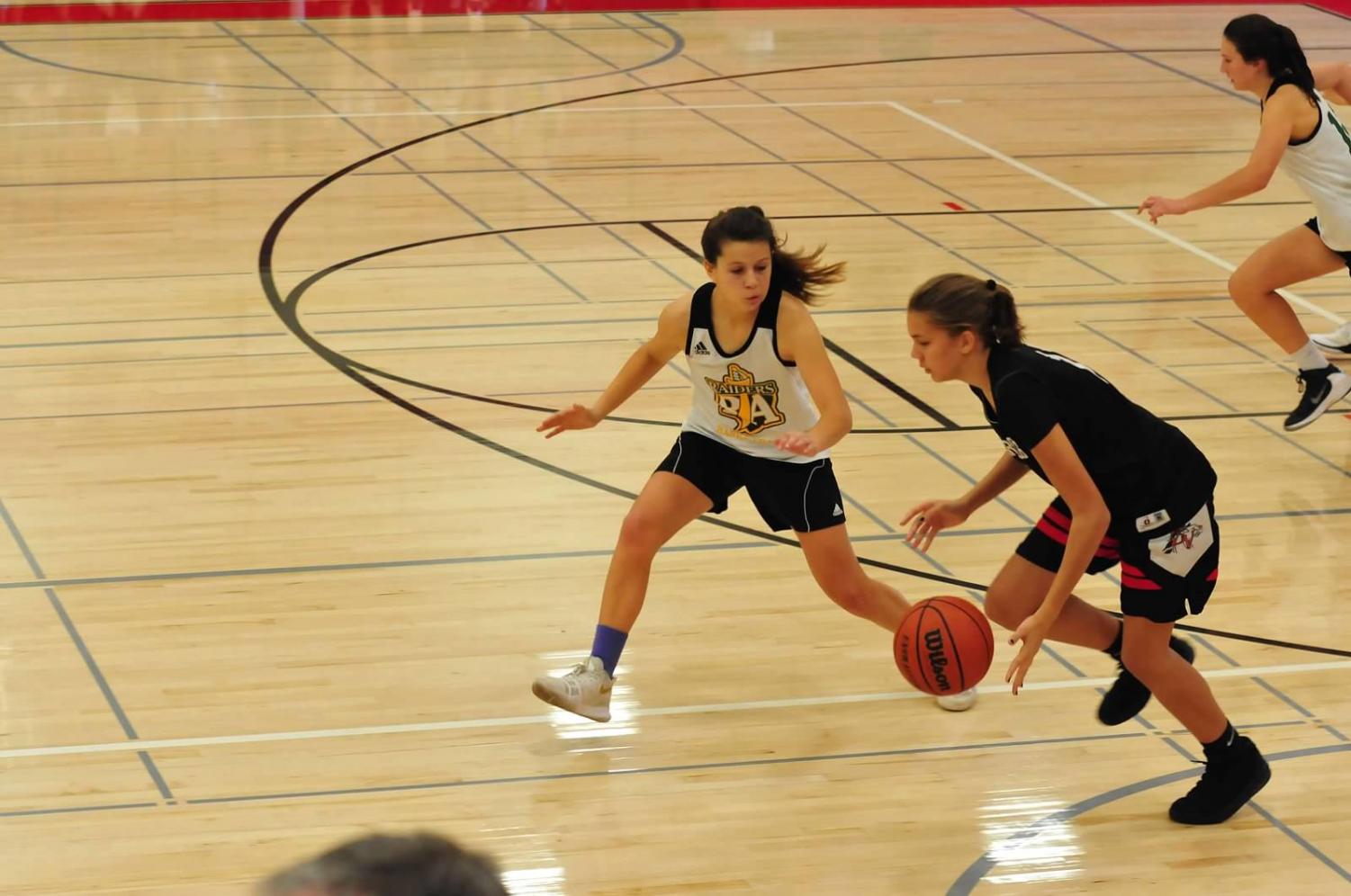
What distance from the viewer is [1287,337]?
23.7 ft

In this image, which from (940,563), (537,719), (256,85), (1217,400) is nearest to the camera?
(537,719)

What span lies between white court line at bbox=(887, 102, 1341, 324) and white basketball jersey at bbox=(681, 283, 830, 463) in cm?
476

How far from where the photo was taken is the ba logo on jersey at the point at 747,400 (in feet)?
15.4

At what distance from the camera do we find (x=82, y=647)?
519 cm

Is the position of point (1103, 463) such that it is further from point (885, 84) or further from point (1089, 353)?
point (885, 84)

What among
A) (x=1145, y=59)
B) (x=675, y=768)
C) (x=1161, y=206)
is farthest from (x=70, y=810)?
(x=1145, y=59)

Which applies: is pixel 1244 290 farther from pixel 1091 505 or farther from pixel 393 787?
pixel 393 787

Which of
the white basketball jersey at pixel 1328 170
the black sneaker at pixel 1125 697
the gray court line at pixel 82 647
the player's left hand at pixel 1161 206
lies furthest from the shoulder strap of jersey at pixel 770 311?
the white basketball jersey at pixel 1328 170

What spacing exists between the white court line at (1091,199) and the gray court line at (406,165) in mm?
3279

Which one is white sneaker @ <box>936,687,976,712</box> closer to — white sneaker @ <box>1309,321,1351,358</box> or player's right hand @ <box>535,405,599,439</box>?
player's right hand @ <box>535,405,599,439</box>

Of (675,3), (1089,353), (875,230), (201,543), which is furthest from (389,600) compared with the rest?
(675,3)

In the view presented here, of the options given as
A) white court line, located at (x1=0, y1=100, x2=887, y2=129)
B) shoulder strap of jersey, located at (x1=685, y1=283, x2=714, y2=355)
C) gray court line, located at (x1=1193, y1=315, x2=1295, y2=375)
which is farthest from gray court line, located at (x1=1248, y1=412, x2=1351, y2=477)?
white court line, located at (x1=0, y1=100, x2=887, y2=129)

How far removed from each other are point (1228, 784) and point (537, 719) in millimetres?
1731

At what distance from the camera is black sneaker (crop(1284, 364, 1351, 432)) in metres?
7.09
